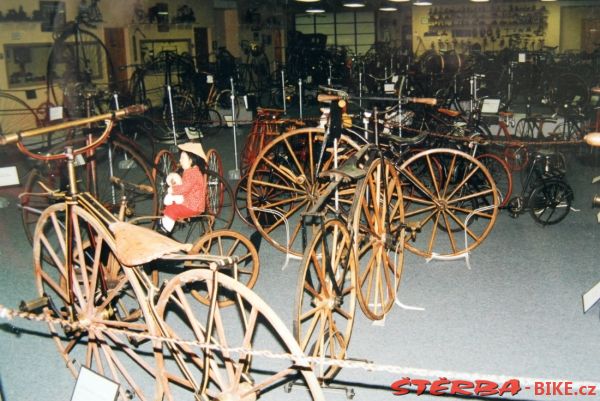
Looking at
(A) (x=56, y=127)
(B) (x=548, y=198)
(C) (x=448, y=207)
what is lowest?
(B) (x=548, y=198)

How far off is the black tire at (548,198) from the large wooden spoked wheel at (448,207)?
382 millimetres

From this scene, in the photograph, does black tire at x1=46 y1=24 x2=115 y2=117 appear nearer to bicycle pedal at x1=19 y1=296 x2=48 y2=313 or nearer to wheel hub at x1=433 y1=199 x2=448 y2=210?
wheel hub at x1=433 y1=199 x2=448 y2=210

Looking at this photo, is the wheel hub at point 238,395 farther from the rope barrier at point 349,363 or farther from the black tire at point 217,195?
the black tire at point 217,195

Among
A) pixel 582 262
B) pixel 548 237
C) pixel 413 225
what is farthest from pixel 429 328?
pixel 548 237

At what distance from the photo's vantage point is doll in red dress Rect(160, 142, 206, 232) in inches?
159

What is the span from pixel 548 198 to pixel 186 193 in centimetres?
310

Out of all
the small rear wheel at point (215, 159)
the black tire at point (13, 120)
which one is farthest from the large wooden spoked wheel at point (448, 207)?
the black tire at point (13, 120)

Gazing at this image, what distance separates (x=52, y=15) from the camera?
953 centimetres

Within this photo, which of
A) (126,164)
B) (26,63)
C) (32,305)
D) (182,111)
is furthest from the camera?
(182,111)

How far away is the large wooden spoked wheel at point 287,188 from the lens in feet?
14.7

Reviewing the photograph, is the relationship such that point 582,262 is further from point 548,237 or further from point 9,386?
point 9,386

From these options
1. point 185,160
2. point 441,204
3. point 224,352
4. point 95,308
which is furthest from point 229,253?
point 441,204

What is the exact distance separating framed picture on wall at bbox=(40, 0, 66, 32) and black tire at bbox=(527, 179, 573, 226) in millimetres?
7557

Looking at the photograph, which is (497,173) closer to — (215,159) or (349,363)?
(215,159)
